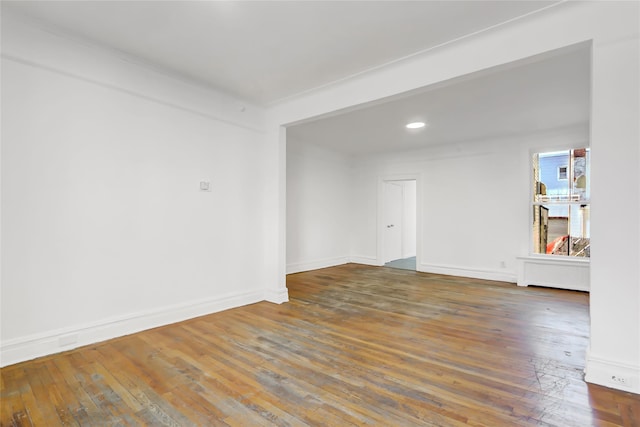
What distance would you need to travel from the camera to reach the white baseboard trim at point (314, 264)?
6.16 m

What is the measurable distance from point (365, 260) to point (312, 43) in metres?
5.49

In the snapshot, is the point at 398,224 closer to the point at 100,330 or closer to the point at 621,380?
the point at 621,380

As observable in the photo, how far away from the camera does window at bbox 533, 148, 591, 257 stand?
5.05 metres

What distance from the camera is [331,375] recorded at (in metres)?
2.28

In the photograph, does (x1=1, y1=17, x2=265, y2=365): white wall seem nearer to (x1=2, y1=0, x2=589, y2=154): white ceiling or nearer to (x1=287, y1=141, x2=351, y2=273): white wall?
(x1=2, y1=0, x2=589, y2=154): white ceiling

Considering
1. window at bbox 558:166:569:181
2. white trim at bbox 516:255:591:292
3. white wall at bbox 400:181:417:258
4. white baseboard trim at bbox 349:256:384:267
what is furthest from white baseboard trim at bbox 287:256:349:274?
window at bbox 558:166:569:181

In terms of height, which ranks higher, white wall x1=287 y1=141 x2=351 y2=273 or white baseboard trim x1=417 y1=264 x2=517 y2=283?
white wall x1=287 y1=141 x2=351 y2=273

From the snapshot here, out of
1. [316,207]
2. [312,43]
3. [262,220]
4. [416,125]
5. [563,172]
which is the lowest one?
[262,220]

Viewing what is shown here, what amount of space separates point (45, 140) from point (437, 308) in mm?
4392

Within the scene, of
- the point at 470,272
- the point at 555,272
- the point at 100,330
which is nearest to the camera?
the point at 100,330

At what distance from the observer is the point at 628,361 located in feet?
6.61

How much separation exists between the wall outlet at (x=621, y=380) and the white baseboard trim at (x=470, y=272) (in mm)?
3661

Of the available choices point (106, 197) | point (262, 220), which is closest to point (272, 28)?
point (106, 197)

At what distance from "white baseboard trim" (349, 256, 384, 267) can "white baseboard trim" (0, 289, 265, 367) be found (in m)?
3.99
